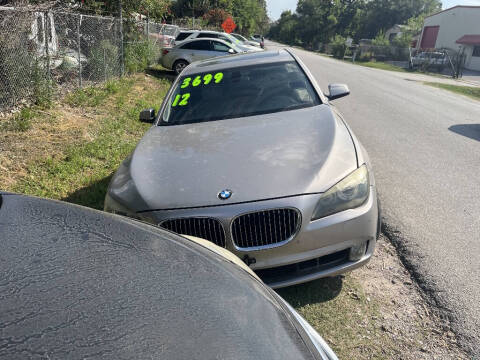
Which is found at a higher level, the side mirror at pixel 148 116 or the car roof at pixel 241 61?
the car roof at pixel 241 61

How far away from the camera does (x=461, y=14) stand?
46250 millimetres

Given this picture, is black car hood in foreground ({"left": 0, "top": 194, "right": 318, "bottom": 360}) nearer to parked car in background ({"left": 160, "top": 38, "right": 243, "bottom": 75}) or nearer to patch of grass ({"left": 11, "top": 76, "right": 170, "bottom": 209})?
patch of grass ({"left": 11, "top": 76, "right": 170, "bottom": 209})

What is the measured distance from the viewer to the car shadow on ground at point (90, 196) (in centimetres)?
482

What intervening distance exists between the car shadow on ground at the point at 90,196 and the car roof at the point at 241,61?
68.7 inches

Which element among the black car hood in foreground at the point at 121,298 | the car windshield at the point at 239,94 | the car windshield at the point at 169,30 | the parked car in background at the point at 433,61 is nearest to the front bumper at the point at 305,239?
the black car hood in foreground at the point at 121,298

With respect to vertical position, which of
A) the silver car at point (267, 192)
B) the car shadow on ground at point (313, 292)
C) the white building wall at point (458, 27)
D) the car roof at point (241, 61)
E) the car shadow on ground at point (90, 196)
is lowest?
the car shadow on ground at point (90, 196)

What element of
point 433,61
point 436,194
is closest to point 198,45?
point 436,194

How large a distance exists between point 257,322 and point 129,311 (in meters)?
0.46

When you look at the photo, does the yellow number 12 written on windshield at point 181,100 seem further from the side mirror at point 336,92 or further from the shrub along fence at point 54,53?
the shrub along fence at point 54,53

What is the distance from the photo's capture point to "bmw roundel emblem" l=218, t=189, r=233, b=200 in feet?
9.32

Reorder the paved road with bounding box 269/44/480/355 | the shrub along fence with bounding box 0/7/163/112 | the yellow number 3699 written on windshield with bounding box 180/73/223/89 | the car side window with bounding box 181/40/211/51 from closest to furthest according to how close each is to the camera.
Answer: the paved road with bounding box 269/44/480/355 → the yellow number 3699 written on windshield with bounding box 180/73/223/89 → the shrub along fence with bounding box 0/7/163/112 → the car side window with bounding box 181/40/211/51

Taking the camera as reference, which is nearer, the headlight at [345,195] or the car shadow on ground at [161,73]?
the headlight at [345,195]

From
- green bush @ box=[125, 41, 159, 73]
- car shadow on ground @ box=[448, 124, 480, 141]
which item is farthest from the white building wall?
car shadow on ground @ box=[448, 124, 480, 141]

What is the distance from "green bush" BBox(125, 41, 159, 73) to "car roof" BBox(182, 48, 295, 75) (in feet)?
32.5
